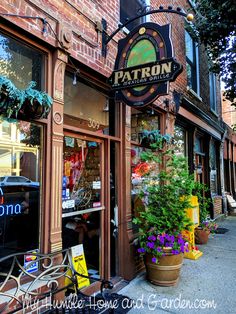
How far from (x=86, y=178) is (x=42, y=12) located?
220 cm

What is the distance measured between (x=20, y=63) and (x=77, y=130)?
108cm

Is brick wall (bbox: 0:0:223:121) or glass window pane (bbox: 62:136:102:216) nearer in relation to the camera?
brick wall (bbox: 0:0:223:121)

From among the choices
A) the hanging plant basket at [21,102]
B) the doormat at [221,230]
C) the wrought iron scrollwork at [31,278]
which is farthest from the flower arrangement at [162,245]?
the doormat at [221,230]

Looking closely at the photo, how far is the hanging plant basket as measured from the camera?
2520mm

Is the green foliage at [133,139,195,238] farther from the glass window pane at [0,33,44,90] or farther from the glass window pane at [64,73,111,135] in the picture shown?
the glass window pane at [0,33,44,90]

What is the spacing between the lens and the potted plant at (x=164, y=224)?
425cm

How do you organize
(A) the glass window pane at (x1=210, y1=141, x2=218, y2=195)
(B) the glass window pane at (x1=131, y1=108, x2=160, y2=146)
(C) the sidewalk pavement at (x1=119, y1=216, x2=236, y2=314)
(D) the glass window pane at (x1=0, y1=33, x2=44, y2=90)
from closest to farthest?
1. (D) the glass window pane at (x1=0, y1=33, x2=44, y2=90)
2. (C) the sidewalk pavement at (x1=119, y1=216, x2=236, y2=314)
3. (B) the glass window pane at (x1=131, y1=108, x2=160, y2=146)
4. (A) the glass window pane at (x1=210, y1=141, x2=218, y2=195)

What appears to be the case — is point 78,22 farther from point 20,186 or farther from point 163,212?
point 163,212

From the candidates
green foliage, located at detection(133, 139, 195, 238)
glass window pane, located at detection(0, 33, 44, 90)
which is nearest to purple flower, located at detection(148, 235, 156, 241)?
green foliage, located at detection(133, 139, 195, 238)

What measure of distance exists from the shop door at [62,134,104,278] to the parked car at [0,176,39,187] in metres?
0.64

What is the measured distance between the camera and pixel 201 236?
6746 mm

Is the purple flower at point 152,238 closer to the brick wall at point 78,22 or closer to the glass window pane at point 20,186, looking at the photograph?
the glass window pane at point 20,186

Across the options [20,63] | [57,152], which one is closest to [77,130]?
[57,152]

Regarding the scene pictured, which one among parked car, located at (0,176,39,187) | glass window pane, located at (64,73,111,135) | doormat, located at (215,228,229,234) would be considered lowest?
doormat, located at (215,228,229,234)
